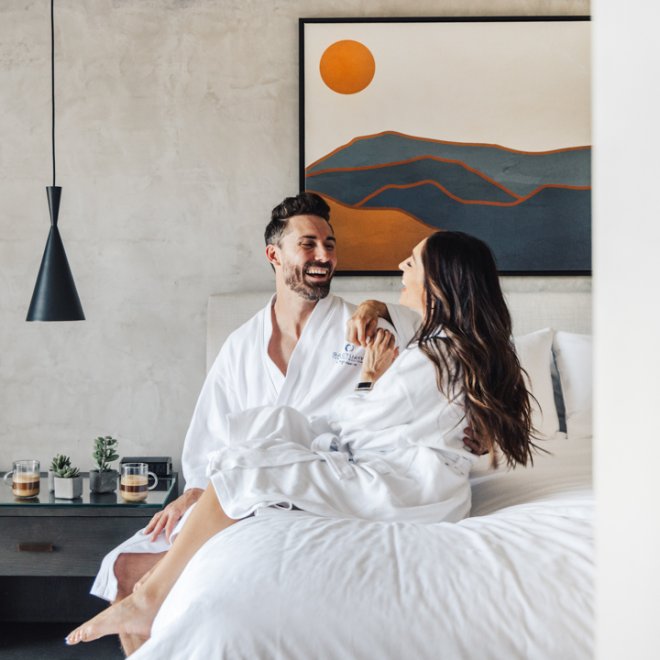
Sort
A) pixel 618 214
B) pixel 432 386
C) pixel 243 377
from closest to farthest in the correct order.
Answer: pixel 618 214 < pixel 432 386 < pixel 243 377

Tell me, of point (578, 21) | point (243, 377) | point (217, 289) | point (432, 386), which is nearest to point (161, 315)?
point (217, 289)

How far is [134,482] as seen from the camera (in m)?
2.73

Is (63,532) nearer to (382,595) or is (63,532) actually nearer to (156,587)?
(156,587)

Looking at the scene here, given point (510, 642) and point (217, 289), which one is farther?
point (217, 289)

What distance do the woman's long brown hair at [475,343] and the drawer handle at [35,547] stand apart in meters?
1.41

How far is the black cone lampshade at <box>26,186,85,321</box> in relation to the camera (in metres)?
2.91

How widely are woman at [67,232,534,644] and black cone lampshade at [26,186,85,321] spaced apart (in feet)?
3.42

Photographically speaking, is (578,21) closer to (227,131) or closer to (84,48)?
(227,131)

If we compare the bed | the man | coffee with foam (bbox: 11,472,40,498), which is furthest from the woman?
coffee with foam (bbox: 11,472,40,498)

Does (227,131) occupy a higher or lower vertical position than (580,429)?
higher

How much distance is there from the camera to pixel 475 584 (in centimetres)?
147

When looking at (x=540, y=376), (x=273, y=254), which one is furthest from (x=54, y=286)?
(x=540, y=376)

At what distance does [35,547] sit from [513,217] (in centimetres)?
211

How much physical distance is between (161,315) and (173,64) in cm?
99
